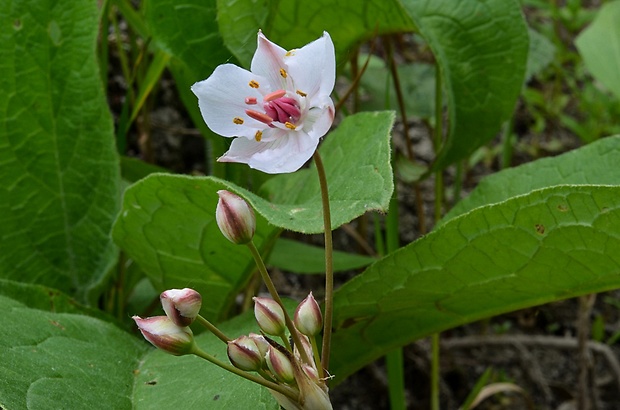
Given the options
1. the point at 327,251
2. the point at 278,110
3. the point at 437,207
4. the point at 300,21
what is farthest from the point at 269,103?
the point at 437,207

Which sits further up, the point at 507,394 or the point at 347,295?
the point at 347,295

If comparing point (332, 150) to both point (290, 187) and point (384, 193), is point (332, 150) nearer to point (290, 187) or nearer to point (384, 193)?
point (290, 187)

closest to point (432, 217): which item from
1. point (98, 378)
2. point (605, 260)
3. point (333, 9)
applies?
point (333, 9)

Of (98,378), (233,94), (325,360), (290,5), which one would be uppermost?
(290,5)

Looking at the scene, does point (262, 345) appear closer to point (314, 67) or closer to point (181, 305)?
point (181, 305)

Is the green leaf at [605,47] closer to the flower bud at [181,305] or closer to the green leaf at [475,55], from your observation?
the green leaf at [475,55]
